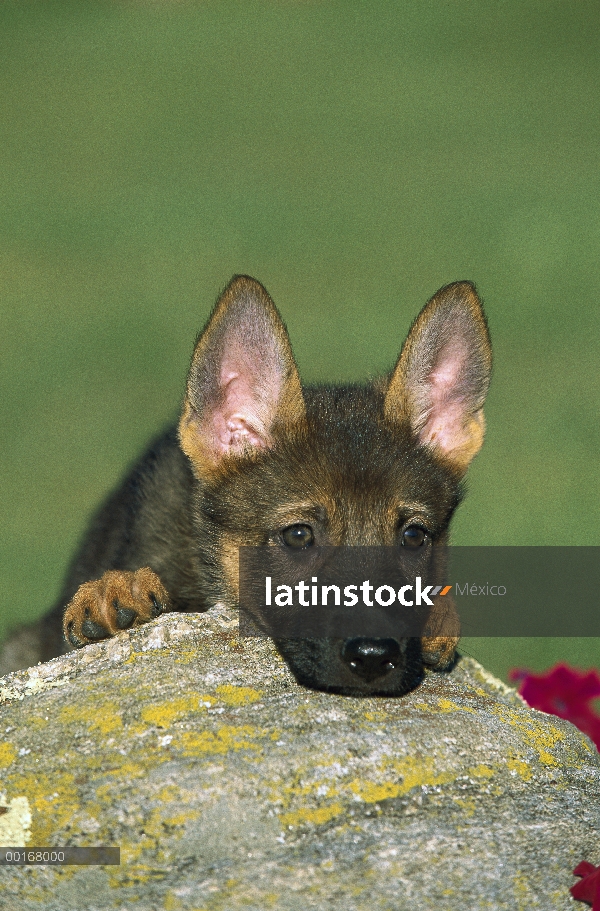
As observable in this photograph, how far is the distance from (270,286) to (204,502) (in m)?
9.49

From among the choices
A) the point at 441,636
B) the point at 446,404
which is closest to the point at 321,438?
the point at 446,404

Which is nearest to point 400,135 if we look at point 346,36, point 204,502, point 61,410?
point 346,36

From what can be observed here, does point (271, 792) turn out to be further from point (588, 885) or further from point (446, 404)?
point (446, 404)

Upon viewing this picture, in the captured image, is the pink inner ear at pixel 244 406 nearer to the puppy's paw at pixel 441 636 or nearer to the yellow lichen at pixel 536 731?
the puppy's paw at pixel 441 636

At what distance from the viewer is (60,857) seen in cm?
250

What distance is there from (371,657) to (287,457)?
1.19 meters

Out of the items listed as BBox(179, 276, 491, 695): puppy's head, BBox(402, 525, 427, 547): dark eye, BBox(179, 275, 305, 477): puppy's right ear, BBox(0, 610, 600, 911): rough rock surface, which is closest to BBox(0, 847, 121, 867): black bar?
BBox(0, 610, 600, 911): rough rock surface

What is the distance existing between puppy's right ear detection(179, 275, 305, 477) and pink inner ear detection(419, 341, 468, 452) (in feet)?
1.75

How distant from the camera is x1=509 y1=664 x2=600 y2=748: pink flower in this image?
13.4 feet

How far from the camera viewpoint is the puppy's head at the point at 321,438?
4199mm

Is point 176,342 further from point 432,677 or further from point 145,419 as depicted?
point 432,677

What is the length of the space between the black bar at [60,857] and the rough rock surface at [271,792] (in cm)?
2

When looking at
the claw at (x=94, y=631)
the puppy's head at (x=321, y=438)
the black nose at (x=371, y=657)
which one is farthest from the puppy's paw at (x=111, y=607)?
the black nose at (x=371, y=657)

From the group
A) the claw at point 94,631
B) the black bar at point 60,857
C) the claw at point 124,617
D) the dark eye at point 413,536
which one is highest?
the dark eye at point 413,536
